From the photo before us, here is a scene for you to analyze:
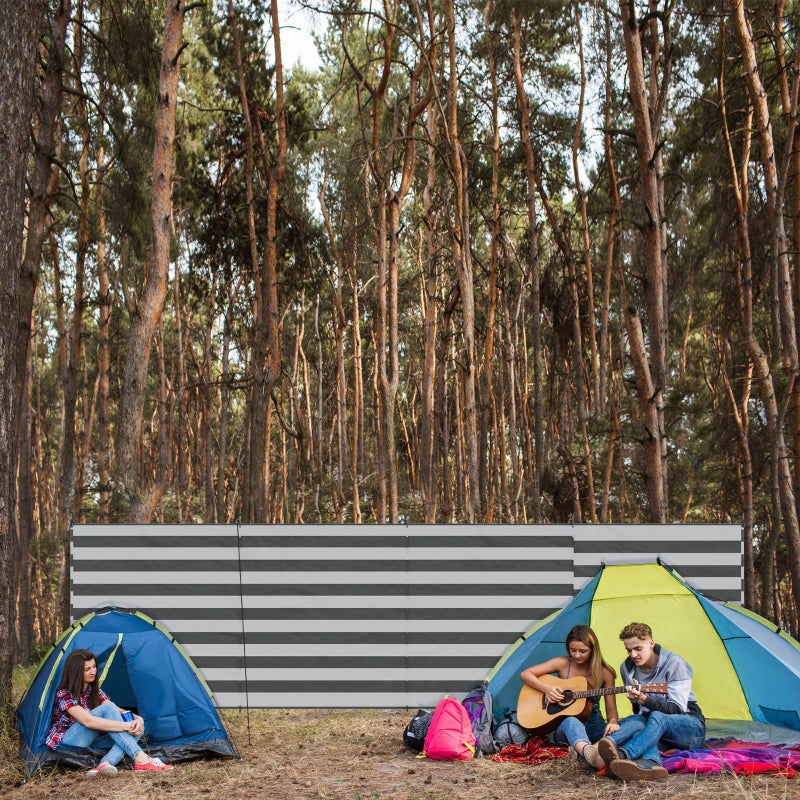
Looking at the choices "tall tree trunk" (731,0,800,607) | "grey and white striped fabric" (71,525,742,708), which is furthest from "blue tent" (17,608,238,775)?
"tall tree trunk" (731,0,800,607)

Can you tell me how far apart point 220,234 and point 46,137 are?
6.31 m

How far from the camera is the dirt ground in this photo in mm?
4762

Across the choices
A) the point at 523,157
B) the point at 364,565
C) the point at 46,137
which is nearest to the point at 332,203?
the point at 523,157

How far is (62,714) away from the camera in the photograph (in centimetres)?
558

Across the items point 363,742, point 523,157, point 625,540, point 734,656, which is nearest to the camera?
point 734,656

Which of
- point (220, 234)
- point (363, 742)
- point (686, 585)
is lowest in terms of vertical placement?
point (363, 742)

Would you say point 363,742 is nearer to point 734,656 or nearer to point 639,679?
point 639,679

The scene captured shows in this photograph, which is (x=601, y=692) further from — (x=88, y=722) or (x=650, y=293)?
(x=650, y=293)

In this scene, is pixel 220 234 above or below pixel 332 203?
below

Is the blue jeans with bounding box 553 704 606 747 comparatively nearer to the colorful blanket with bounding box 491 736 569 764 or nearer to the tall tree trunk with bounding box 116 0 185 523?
the colorful blanket with bounding box 491 736 569 764

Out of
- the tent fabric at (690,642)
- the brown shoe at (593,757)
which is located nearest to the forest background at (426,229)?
the tent fabric at (690,642)

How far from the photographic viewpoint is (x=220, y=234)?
54.7 ft

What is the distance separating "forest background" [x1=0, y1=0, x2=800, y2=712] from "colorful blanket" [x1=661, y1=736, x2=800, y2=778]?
12.5 ft

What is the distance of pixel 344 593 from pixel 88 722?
2045 millimetres
